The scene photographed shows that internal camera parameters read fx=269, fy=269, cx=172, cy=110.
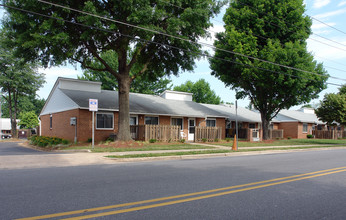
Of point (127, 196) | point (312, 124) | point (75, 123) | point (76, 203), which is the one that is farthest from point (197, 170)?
point (312, 124)

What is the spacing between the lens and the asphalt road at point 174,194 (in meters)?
4.52

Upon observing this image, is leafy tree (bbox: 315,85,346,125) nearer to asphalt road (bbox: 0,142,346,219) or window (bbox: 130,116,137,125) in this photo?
window (bbox: 130,116,137,125)

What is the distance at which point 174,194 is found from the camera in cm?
566

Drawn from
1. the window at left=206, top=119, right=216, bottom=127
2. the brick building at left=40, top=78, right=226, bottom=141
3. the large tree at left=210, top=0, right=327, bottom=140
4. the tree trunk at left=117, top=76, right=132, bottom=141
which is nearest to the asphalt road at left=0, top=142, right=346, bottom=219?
the tree trunk at left=117, top=76, right=132, bottom=141

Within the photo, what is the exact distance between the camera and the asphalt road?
4516mm

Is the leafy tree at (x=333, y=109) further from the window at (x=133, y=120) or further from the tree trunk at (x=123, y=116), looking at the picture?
the tree trunk at (x=123, y=116)

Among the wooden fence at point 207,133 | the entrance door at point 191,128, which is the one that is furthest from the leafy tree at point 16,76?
the wooden fence at point 207,133

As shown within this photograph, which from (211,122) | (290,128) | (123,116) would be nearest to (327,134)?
(290,128)

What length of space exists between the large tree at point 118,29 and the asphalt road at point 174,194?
27.7 feet

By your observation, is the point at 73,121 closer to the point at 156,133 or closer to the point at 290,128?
the point at 156,133

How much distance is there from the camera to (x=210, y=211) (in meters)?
4.60

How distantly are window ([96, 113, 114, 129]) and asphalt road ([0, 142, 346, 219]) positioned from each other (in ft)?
43.8

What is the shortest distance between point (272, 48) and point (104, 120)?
Answer: 1567 centimetres

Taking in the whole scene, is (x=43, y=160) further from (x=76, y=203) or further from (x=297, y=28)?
(x=297, y=28)
